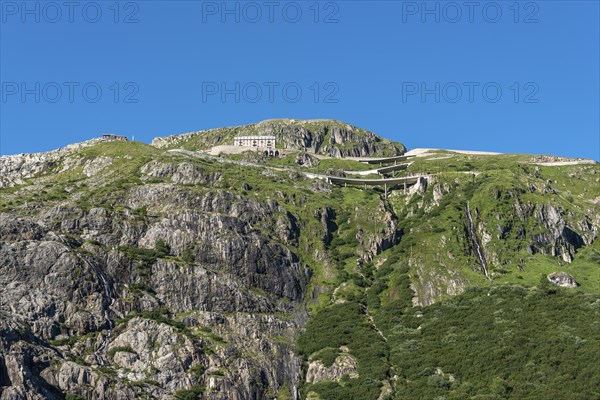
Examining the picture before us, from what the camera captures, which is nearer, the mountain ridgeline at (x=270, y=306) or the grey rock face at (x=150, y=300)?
the mountain ridgeline at (x=270, y=306)

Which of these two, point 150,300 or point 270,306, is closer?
point 150,300

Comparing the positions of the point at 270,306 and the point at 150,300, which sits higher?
the point at 150,300

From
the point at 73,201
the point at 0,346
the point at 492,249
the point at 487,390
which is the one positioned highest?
the point at 73,201

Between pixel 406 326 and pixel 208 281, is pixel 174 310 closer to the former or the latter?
pixel 208 281

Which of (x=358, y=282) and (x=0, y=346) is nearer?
(x=0, y=346)

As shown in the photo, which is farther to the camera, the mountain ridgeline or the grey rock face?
the grey rock face

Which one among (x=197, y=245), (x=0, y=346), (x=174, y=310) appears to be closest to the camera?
(x=0, y=346)

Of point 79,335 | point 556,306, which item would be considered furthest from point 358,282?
point 79,335

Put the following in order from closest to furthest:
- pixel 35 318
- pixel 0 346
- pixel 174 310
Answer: pixel 0 346
pixel 35 318
pixel 174 310
